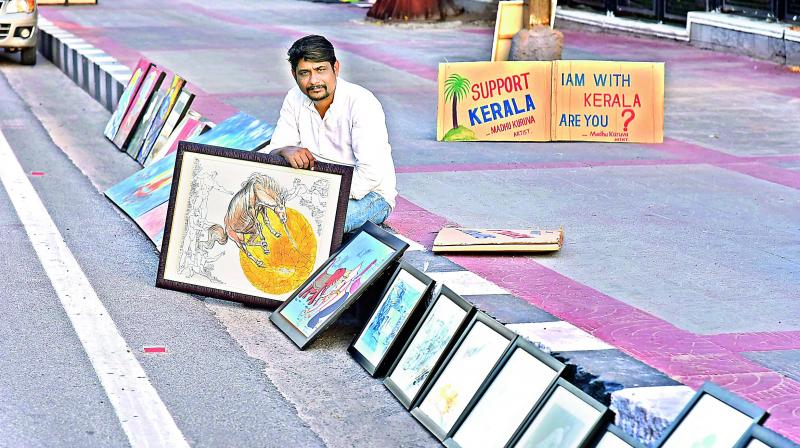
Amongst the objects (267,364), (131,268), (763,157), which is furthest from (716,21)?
(267,364)

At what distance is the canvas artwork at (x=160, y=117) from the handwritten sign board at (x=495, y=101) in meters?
2.40

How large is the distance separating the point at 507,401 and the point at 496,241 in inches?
101

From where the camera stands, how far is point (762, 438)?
4148 millimetres

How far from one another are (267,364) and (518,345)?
56.8 inches

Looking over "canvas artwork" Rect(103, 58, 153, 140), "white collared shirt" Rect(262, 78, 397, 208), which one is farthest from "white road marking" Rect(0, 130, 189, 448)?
"canvas artwork" Rect(103, 58, 153, 140)

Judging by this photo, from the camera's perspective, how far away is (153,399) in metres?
5.83

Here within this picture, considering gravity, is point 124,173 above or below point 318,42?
below

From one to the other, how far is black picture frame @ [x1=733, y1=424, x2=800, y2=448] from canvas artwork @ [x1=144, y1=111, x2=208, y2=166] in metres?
7.04

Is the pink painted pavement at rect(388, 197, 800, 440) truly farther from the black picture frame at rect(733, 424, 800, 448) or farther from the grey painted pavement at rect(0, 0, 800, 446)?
the black picture frame at rect(733, 424, 800, 448)

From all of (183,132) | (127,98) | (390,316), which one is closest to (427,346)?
(390,316)

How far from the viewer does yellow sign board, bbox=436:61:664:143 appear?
41.2ft

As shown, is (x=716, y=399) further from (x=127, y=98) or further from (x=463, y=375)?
(x=127, y=98)

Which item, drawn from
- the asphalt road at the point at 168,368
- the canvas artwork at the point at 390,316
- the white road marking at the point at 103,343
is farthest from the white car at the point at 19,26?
the canvas artwork at the point at 390,316

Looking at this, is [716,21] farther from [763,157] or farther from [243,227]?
[243,227]
